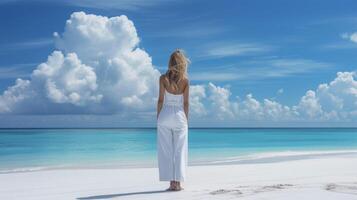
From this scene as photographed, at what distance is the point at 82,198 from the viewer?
693 centimetres

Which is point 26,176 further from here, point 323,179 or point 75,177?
point 323,179

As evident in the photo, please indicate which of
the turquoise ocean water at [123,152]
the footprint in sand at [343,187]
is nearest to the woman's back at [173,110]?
the footprint in sand at [343,187]

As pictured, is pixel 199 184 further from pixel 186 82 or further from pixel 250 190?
pixel 186 82

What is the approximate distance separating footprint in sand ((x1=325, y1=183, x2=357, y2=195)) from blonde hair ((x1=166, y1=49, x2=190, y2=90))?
2852mm

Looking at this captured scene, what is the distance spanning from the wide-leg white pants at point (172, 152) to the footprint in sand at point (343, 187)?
2294mm

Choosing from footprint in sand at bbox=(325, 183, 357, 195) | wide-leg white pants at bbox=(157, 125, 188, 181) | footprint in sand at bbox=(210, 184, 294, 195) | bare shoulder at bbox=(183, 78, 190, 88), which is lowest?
footprint in sand at bbox=(325, 183, 357, 195)

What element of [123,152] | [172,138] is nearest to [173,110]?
[172,138]

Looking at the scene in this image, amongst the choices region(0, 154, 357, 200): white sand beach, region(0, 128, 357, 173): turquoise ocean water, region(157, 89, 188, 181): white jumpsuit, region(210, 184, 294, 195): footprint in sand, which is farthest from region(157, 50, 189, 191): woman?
region(0, 128, 357, 173): turquoise ocean water

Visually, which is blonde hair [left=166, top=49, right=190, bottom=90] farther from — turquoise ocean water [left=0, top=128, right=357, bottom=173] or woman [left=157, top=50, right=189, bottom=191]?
turquoise ocean water [left=0, top=128, right=357, bottom=173]

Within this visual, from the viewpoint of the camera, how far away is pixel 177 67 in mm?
7129

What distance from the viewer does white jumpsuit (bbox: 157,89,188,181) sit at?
7312mm

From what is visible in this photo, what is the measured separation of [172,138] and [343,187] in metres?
2.81

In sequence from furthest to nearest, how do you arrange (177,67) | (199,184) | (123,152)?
(123,152) < (199,184) < (177,67)

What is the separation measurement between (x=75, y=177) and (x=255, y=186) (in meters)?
3.86
